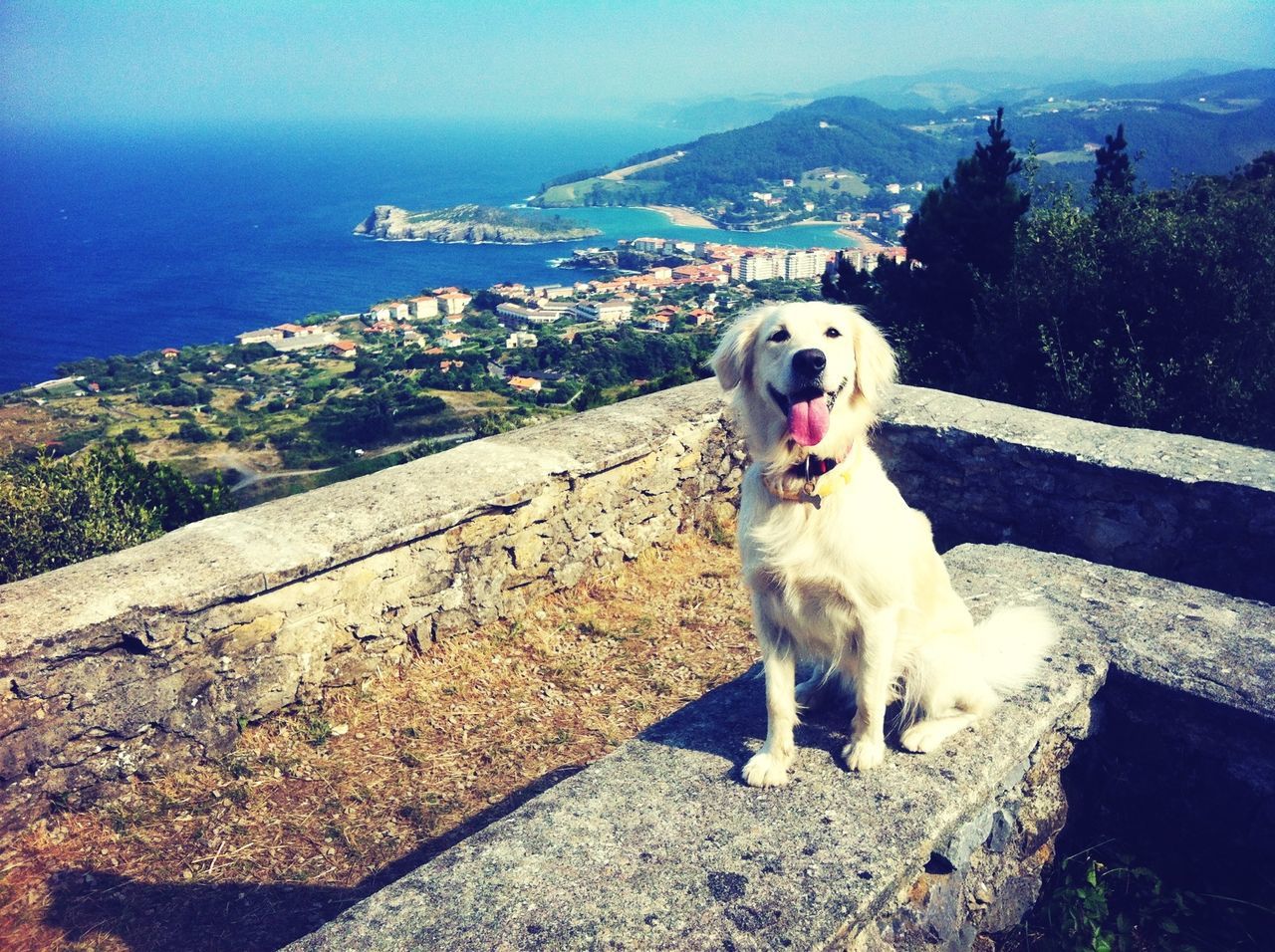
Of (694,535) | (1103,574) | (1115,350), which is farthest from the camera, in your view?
(1115,350)

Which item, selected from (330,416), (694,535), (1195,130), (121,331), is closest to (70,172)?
(121,331)

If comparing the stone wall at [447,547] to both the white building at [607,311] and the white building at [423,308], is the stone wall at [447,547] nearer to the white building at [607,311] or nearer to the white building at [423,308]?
the white building at [607,311]

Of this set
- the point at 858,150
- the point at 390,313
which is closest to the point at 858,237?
the point at 390,313

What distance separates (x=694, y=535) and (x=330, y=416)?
31968mm

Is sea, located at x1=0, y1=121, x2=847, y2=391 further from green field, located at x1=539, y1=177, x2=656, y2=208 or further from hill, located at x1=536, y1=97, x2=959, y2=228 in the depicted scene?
hill, located at x1=536, y1=97, x2=959, y2=228

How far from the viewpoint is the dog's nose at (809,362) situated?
2.54 meters

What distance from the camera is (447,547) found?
178 inches

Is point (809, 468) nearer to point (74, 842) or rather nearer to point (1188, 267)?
point (74, 842)

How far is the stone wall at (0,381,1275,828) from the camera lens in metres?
3.38

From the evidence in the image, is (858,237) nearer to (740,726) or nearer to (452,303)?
(452,303)

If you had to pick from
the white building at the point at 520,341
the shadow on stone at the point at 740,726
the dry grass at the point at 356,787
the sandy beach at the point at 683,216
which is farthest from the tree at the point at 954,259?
the sandy beach at the point at 683,216

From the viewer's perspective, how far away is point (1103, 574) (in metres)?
3.99

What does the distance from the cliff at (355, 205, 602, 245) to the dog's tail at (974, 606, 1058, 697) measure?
110470mm

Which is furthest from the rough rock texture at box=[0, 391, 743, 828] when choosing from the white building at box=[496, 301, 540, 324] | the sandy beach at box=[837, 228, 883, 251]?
the sandy beach at box=[837, 228, 883, 251]
